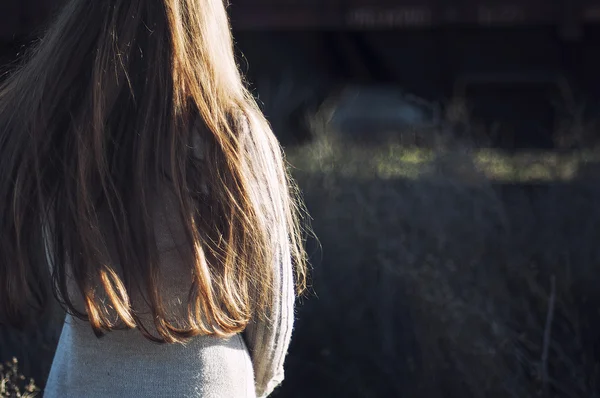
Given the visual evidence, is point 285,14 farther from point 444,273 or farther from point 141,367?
point 141,367

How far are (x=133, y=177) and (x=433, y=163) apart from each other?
2669 millimetres

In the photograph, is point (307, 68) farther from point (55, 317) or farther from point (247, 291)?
point (247, 291)

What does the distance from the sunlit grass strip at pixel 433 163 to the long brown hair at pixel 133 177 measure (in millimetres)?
2351

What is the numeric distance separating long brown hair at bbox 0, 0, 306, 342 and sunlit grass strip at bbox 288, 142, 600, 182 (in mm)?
2351

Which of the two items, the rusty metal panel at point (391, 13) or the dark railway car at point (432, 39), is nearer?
the dark railway car at point (432, 39)

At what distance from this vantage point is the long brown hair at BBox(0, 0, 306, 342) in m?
1.22

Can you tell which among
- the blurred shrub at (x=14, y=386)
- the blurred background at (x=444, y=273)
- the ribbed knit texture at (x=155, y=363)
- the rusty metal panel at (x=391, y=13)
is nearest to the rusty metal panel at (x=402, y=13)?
the rusty metal panel at (x=391, y=13)

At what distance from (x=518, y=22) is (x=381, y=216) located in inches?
178

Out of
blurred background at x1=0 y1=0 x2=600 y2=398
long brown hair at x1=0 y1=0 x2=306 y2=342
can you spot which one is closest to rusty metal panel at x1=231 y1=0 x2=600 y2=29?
blurred background at x1=0 y1=0 x2=600 y2=398

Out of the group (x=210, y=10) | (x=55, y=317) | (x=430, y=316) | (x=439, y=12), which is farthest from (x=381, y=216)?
(x=439, y=12)

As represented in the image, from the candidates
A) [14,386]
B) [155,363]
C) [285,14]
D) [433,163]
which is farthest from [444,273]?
[285,14]

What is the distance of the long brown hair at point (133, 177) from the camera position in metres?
1.22

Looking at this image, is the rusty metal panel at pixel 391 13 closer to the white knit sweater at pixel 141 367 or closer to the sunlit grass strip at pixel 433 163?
the sunlit grass strip at pixel 433 163

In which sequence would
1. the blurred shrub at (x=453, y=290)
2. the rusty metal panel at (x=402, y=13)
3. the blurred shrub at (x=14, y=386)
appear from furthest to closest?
the rusty metal panel at (x=402, y=13) → the blurred shrub at (x=453, y=290) → the blurred shrub at (x=14, y=386)
